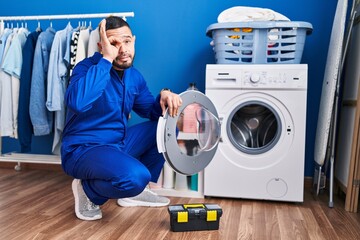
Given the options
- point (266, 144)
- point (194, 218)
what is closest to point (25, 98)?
point (194, 218)

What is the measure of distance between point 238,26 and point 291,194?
3.38 ft

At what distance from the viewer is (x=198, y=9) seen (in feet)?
8.52

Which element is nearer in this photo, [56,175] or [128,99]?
[128,99]

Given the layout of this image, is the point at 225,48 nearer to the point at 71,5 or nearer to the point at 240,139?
the point at 240,139

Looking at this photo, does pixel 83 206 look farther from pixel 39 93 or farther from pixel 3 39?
pixel 3 39

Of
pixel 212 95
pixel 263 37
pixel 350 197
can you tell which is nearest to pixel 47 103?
pixel 212 95

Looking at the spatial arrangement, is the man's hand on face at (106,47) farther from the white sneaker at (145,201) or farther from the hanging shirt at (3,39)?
the hanging shirt at (3,39)

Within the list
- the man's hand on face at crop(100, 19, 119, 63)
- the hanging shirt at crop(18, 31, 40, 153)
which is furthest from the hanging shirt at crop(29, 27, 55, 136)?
the man's hand on face at crop(100, 19, 119, 63)

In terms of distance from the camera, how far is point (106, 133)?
1.66 metres

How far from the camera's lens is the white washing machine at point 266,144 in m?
1.97

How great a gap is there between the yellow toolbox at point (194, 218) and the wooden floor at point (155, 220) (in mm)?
32

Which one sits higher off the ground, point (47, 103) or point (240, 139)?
point (47, 103)

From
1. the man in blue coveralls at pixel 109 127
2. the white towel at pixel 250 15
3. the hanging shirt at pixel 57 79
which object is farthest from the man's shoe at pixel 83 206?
the white towel at pixel 250 15

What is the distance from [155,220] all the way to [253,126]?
34.8 inches
